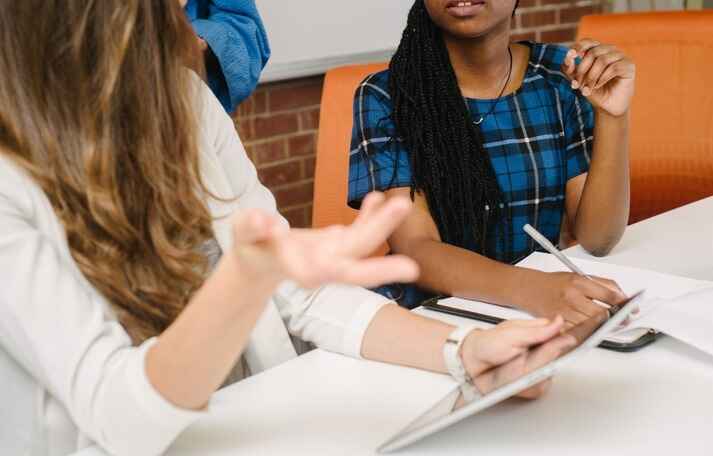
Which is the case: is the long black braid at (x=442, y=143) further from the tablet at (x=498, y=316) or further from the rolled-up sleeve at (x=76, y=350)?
the rolled-up sleeve at (x=76, y=350)

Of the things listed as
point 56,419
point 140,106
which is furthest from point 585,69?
point 56,419

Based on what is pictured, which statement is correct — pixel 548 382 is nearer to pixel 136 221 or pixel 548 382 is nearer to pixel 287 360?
pixel 287 360

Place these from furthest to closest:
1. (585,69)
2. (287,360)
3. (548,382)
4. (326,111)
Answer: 1. (326,111)
2. (585,69)
3. (287,360)
4. (548,382)

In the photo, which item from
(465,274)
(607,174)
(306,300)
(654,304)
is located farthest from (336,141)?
(654,304)

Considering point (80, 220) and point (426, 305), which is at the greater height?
point (80, 220)

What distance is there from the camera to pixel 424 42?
165cm

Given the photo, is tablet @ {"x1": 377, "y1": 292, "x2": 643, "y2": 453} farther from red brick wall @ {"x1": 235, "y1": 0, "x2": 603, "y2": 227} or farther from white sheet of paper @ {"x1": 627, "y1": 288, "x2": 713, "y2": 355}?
red brick wall @ {"x1": 235, "y1": 0, "x2": 603, "y2": 227}

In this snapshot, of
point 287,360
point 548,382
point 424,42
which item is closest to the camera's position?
point 548,382

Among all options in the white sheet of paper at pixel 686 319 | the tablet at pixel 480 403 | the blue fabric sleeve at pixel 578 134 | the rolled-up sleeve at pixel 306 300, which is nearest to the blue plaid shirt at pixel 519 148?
the blue fabric sleeve at pixel 578 134

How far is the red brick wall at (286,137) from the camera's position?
2730mm

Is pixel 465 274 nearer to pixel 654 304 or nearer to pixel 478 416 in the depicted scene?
pixel 654 304

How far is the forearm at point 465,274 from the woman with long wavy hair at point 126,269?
0.19 meters

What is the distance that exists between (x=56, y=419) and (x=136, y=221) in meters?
0.21

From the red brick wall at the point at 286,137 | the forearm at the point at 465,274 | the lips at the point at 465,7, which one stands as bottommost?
the red brick wall at the point at 286,137
